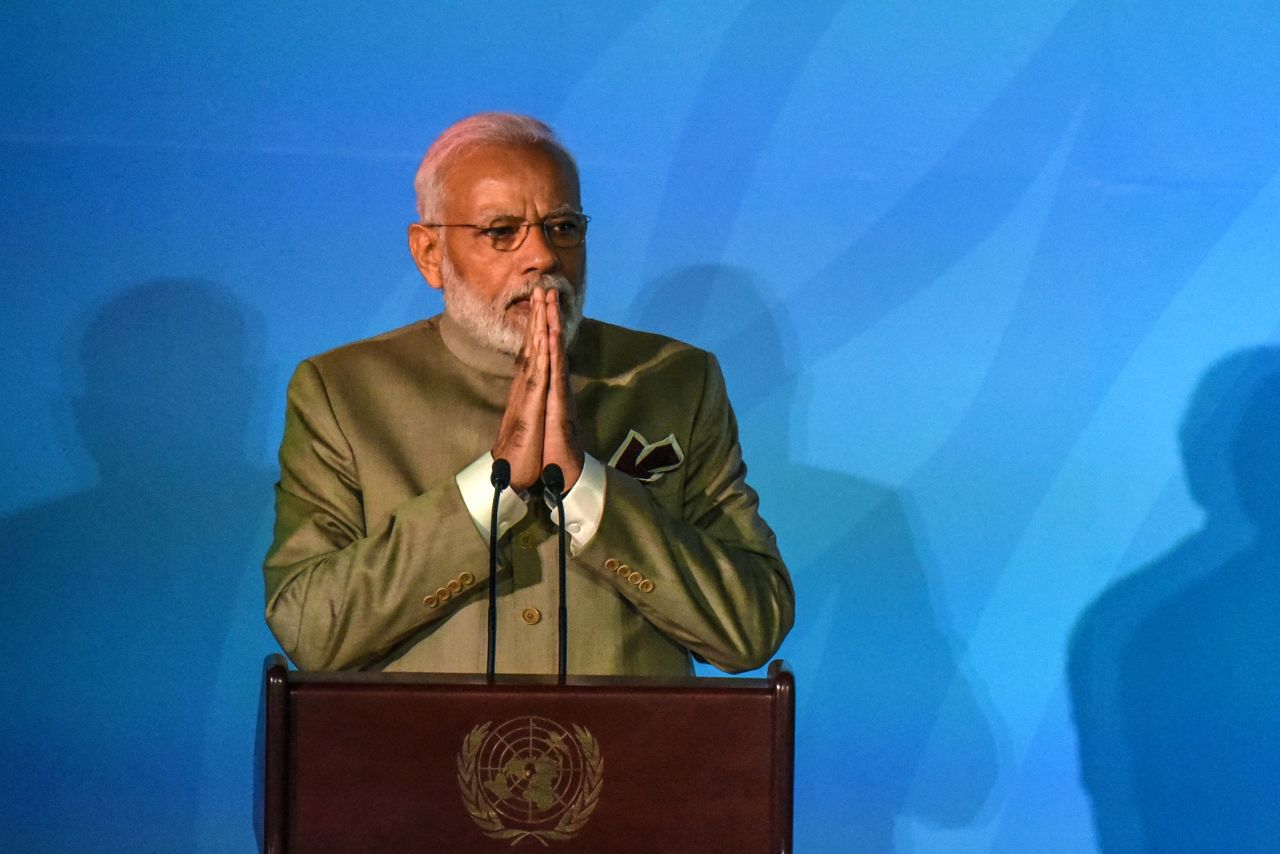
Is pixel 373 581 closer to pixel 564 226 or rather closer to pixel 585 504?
pixel 585 504

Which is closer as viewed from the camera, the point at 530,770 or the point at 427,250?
the point at 530,770

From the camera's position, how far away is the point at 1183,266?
364 cm

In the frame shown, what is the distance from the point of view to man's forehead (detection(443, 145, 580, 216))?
2.42 m

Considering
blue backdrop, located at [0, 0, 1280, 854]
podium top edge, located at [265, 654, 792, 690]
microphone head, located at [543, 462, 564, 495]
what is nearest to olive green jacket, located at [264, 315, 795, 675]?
microphone head, located at [543, 462, 564, 495]

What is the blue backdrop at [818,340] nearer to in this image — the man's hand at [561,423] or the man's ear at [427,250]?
the man's ear at [427,250]

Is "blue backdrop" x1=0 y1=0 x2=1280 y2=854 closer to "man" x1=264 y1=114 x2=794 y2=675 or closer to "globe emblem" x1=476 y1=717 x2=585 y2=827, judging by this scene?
"man" x1=264 y1=114 x2=794 y2=675

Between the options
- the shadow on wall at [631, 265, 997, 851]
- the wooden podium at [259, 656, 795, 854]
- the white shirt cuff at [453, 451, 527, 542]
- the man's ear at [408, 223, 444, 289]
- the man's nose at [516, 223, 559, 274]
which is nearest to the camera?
the wooden podium at [259, 656, 795, 854]

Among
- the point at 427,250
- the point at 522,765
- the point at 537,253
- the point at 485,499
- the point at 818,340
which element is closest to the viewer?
the point at 522,765

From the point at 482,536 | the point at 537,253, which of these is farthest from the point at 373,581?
the point at 537,253

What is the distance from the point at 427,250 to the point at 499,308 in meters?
0.19

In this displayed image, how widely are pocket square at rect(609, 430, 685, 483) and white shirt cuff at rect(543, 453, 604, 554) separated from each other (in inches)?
8.1

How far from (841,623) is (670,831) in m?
1.81

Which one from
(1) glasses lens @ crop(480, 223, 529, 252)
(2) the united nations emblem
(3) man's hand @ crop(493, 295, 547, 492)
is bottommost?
(2) the united nations emblem

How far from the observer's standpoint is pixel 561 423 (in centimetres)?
220
